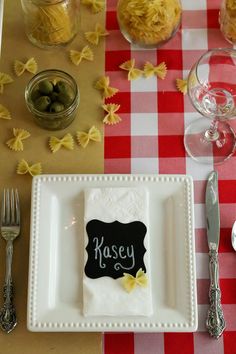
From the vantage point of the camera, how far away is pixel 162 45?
116 cm

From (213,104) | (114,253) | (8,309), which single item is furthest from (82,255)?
(213,104)

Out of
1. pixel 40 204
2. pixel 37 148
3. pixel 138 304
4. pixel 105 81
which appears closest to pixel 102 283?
pixel 138 304

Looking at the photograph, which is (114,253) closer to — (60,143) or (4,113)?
(60,143)

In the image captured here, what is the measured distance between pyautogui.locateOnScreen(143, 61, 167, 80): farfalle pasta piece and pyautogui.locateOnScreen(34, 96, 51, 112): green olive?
0.23 m

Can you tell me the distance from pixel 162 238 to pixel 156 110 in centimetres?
28

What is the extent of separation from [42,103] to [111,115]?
0.49ft

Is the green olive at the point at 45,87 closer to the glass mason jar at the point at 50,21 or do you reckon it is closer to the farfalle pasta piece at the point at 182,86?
the glass mason jar at the point at 50,21

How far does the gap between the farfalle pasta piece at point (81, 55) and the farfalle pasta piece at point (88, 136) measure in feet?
0.51

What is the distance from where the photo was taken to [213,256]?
3.43ft

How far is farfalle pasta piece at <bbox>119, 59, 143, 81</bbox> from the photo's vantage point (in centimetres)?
115

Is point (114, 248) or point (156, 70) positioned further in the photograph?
point (156, 70)

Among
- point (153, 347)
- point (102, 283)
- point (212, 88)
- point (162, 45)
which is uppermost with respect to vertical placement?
point (162, 45)

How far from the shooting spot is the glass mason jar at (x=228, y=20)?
110cm

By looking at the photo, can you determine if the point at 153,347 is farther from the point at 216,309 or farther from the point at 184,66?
the point at 184,66
